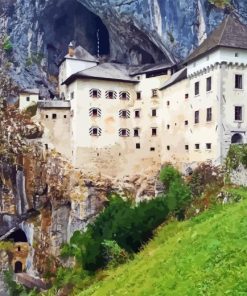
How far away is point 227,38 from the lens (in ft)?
129

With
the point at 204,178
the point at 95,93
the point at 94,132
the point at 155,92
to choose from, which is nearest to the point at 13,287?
the point at 94,132

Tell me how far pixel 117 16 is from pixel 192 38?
8228mm

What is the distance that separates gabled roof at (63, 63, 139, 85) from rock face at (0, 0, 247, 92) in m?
3.75

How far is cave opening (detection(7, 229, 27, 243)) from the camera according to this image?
173ft

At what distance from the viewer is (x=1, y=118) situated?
50844 mm

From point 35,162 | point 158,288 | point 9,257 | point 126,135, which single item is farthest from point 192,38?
point 158,288

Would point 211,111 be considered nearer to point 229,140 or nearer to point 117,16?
point 229,140

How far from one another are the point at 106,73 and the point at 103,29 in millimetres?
11594

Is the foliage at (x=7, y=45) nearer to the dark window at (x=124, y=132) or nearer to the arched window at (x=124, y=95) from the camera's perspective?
the arched window at (x=124, y=95)

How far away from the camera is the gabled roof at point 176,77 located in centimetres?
4441

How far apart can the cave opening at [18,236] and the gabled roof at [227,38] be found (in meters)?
26.9

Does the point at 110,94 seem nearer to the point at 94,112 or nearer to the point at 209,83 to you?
the point at 94,112

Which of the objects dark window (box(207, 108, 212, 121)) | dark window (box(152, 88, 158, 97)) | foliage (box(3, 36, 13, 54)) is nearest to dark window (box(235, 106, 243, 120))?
dark window (box(207, 108, 212, 121))

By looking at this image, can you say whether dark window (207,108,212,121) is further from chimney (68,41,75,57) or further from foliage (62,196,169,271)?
chimney (68,41,75,57)
